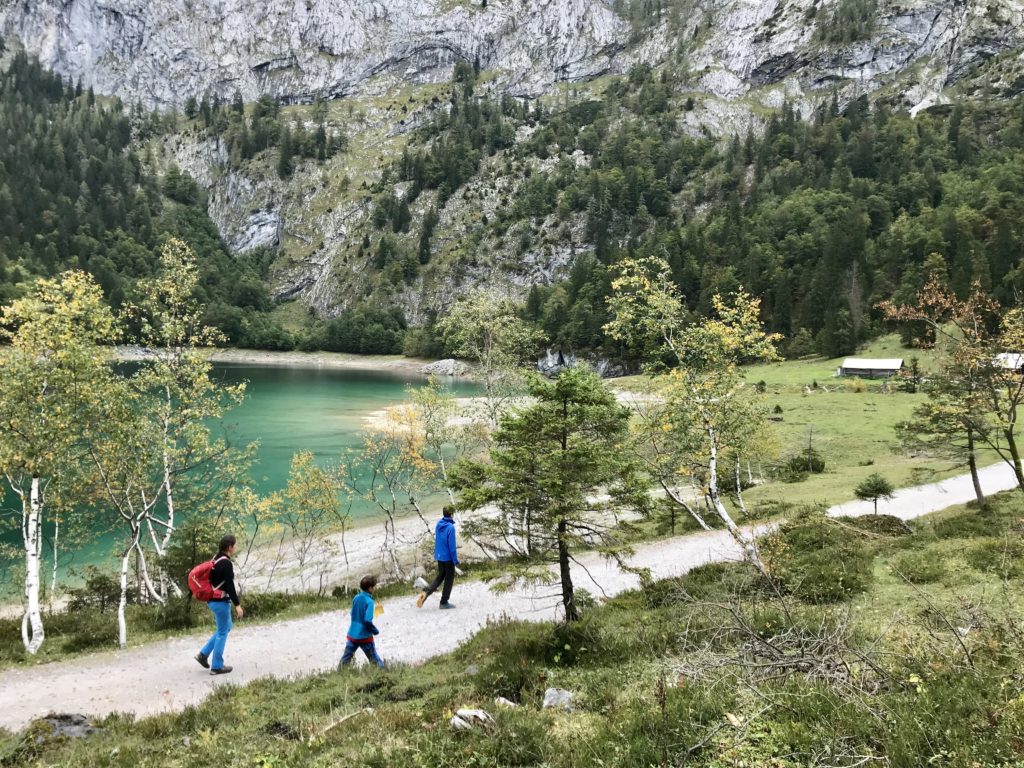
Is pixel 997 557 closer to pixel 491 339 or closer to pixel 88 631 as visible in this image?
pixel 88 631

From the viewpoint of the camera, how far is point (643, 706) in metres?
6.13

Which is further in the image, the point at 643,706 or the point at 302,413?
the point at 302,413

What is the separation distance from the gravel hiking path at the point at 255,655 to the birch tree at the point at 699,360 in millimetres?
4408

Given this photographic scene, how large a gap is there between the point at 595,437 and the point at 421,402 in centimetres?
1751

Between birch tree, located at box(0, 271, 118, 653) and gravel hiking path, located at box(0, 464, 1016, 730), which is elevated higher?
birch tree, located at box(0, 271, 118, 653)

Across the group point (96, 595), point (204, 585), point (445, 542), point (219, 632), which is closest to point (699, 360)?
point (445, 542)

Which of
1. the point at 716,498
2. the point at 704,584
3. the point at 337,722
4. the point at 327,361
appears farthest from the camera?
the point at 327,361

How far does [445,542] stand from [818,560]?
1004 centimetres

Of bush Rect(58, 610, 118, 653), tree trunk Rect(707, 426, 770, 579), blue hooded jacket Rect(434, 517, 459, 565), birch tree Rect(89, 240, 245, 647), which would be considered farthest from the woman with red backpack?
tree trunk Rect(707, 426, 770, 579)

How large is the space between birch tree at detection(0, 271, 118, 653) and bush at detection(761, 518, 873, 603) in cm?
1727

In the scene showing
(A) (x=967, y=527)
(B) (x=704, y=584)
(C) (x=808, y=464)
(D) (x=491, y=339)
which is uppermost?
(D) (x=491, y=339)

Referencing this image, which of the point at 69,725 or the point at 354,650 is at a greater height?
the point at 69,725

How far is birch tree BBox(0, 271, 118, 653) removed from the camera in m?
13.1

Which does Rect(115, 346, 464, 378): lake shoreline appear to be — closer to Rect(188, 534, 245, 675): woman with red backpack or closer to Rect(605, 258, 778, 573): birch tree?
Rect(605, 258, 778, 573): birch tree
